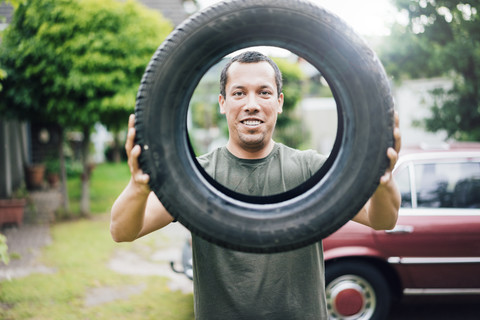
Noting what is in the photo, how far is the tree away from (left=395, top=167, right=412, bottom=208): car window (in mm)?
3635

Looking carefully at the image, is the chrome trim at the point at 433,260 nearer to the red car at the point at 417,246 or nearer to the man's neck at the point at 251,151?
the red car at the point at 417,246

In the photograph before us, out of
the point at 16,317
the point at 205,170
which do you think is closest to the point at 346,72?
the point at 205,170

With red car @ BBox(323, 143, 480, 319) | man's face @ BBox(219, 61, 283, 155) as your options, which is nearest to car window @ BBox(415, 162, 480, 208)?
red car @ BBox(323, 143, 480, 319)

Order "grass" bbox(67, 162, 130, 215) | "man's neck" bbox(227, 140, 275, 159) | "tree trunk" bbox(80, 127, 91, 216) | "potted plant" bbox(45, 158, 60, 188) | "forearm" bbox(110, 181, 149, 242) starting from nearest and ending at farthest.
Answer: "forearm" bbox(110, 181, 149, 242)
"man's neck" bbox(227, 140, 275, 159)
"tree trunk" bbox(80, 127, 91, 216)
"grass" bbox(67, 162, 130, 215)
"potted plant" bbox(45, 158, 60, 188)

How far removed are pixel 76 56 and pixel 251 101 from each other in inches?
254

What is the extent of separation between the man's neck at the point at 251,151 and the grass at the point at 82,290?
10.1 feet

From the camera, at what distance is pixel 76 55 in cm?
698

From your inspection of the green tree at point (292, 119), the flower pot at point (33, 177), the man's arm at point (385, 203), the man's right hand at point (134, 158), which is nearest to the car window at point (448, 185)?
the man's arm at point (385, 203)

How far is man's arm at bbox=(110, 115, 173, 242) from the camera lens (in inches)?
48.7

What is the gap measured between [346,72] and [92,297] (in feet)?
14.2

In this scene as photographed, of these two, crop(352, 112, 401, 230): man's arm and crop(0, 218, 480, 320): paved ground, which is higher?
crop(352, 112, 401, 230): man's arm

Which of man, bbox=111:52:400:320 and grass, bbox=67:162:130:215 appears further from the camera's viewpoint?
grass, bbox=67:162:130:215

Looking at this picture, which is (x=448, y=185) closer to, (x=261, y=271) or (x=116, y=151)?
(x=261, y=271)

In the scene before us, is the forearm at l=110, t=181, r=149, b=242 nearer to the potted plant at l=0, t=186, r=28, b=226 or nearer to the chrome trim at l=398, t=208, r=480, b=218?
the chrome trim at l=398, t=208, r=480, b=218
